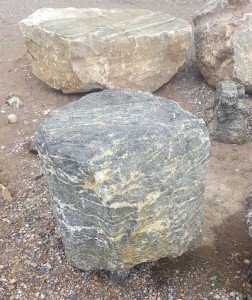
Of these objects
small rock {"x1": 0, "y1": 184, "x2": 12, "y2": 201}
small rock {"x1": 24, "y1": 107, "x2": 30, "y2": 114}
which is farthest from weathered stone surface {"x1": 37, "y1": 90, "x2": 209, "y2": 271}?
small rock {"x1": 24, "y1": 107, "x2": 30, "y2": 114}

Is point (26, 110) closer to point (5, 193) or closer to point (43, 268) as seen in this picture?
point (5, 193)

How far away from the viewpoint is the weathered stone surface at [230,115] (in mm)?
4992

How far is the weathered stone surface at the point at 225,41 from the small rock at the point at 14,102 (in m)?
2.62

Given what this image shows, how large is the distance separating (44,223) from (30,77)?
10.5 ft

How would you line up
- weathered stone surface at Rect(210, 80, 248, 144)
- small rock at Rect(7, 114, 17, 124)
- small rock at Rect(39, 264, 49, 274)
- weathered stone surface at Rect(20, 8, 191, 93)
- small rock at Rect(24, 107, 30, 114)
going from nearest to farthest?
small rock at Rect(39, 264, 49, 274) < weathered stone surface at Rect(210, 80, 248, 144) < weathered stone surface at Rect(20, 8, 191, 93) < small rock at Rect(7, 114, 17, 124) < small rock at Rect(24, 107, 30, 114)

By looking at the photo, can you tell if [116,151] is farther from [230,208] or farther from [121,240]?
[230,208]

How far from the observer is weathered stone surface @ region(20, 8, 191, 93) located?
540 cm

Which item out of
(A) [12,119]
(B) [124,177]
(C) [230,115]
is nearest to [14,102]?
(A) [12,119]

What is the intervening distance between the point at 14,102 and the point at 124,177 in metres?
3.67

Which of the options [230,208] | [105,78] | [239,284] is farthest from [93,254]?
[105,78]

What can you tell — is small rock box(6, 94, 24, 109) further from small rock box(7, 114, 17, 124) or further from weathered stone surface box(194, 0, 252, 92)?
weathered stone surface box(194, 0, 252, 92)

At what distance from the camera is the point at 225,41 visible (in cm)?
573

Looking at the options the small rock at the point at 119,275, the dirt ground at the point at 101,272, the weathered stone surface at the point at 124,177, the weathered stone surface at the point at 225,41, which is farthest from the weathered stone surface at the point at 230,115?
the small rock at the point at 119,275

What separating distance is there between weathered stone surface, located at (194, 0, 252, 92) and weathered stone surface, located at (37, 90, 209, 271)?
282cm
